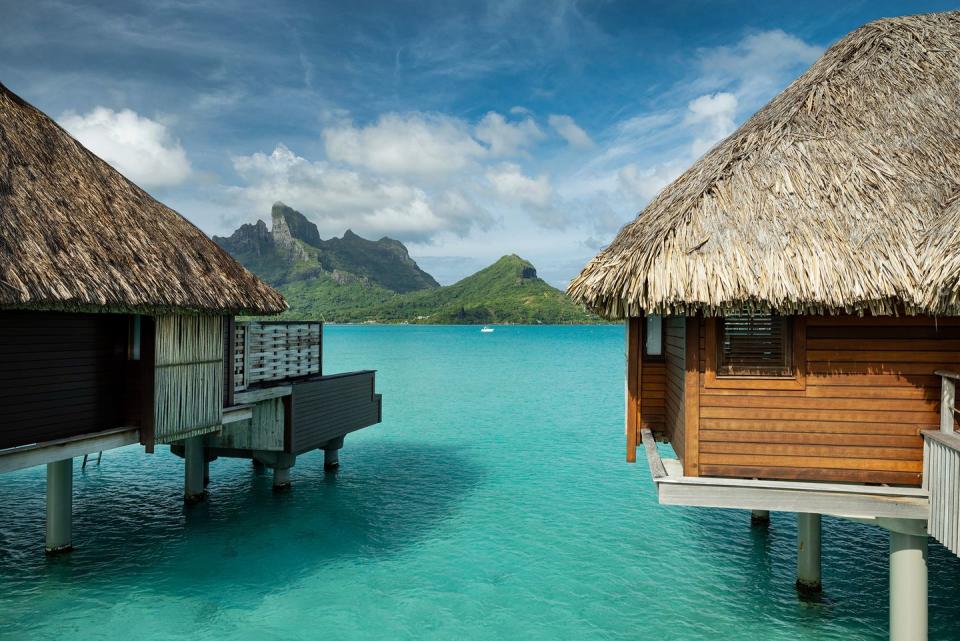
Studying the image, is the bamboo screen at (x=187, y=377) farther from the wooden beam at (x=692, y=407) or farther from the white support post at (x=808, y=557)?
the white support post at (x=808, y=557)

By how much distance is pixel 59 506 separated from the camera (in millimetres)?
12938

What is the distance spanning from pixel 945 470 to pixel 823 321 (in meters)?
2.13

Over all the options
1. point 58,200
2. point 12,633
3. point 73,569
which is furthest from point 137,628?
point 58,200

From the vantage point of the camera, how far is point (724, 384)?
8.02 metres

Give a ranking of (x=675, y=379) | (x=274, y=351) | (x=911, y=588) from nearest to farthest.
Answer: (x=911, y=588) → (x=675, y=379) → (x=274, y=351)

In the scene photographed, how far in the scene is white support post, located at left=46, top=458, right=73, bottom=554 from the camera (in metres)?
12.6

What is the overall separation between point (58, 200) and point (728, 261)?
11.1m

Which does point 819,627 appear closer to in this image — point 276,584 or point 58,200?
point 276,584

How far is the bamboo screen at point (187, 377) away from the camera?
11.7 metres

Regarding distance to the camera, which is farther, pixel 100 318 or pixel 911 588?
pixel 100 318

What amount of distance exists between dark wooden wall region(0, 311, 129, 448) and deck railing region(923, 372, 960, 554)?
13.0 m

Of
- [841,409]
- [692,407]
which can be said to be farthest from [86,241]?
[841,409]

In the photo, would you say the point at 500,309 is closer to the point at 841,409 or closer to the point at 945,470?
the point at 841,409

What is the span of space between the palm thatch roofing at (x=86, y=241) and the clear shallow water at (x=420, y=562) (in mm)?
5543
